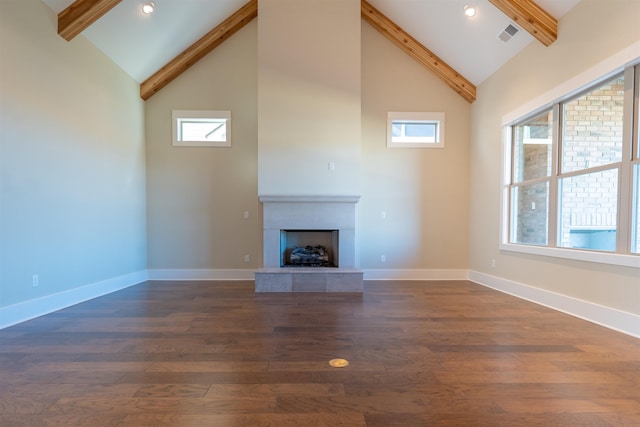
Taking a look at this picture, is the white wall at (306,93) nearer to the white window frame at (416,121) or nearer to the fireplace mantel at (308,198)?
the fireplace mantel at (308,198)

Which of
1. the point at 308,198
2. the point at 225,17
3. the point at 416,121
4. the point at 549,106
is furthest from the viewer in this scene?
the point at 416,121

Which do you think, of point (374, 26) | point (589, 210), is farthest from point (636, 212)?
point (374, 26)

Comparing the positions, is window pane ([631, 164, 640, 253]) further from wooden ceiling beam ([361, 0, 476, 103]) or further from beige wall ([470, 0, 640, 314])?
wooden ceiling beam ([361, 0, 476, 103])

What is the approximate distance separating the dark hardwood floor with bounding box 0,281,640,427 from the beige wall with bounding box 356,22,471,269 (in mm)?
1740

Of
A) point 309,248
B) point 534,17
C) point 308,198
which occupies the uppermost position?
point 534,17

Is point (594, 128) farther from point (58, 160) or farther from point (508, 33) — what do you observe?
point (58, 160)

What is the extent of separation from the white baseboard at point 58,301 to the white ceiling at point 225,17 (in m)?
3.02

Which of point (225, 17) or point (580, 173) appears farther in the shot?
point (225, 17)

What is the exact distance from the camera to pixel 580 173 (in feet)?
9.49

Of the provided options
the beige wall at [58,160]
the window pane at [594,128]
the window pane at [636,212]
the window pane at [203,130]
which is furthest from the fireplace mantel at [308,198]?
the window pane at [636,212]

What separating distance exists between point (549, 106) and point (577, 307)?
221 centimetres

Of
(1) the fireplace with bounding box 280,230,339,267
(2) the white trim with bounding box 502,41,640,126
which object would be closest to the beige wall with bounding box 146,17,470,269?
(1) the fireplace with bounding box 280,230,339,267

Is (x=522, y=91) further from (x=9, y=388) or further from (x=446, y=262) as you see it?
(x=9, y=388)

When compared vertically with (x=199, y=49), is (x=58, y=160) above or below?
below
